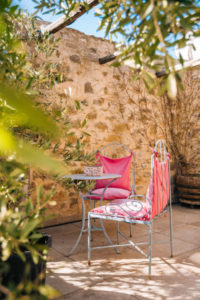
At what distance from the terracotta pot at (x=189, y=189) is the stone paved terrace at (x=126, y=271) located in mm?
1481

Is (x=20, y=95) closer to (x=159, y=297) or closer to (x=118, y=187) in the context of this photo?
(x=159, y=297)

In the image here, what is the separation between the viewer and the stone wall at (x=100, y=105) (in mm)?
3869

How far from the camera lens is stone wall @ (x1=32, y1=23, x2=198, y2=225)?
387cm

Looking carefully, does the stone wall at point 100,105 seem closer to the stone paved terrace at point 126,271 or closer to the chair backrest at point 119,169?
the chair backrest at point 119,169

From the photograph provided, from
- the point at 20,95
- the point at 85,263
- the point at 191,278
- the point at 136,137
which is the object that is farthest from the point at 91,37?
the point at 20,95

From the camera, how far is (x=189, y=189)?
4.73 m

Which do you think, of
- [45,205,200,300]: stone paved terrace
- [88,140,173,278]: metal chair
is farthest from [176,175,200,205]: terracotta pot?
→ [88,140,173,278]: metal chair

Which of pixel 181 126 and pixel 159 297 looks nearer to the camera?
pixel 159 297

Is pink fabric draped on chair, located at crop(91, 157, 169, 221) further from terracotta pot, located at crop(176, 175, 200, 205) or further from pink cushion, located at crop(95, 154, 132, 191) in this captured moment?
terracotta pot, located at crop(176, 175, 200, 205)

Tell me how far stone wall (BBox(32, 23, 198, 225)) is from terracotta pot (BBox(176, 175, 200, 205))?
675mm

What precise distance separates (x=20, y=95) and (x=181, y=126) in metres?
5.51

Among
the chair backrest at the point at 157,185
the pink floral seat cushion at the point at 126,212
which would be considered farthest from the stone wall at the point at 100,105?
the chair backrest at the point at 157,185

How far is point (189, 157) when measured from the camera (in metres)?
5.42

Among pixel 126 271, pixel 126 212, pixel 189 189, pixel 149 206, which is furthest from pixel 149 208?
pixel 189 189
